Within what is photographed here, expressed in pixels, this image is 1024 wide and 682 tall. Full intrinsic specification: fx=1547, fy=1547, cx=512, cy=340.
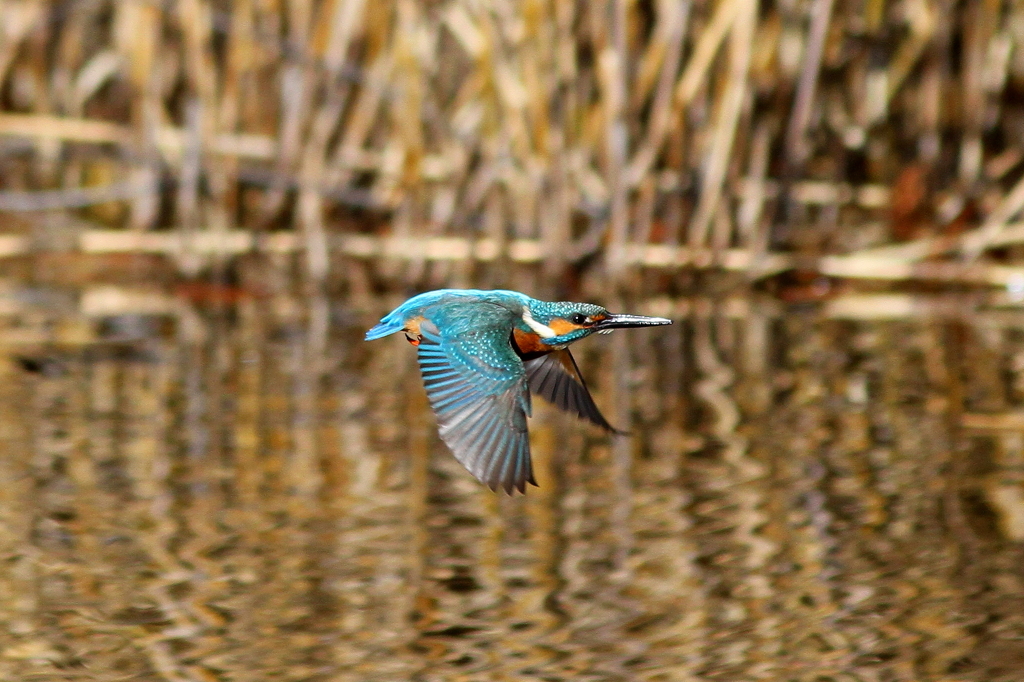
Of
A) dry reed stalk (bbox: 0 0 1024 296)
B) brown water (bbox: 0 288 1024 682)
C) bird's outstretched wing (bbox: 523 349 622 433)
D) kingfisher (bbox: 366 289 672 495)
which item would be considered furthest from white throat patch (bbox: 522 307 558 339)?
dry reed stalk (bbox: 0 0 1024 296)

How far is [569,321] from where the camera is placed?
2.96 meters

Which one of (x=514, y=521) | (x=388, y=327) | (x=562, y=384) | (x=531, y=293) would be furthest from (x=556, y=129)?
(x=388, y=327)

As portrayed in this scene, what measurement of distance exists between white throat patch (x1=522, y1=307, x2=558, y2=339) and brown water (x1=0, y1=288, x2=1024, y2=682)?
778 mm

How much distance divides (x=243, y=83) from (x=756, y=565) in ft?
16.0

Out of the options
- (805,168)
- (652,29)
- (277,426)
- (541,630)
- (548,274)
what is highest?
(652,29)

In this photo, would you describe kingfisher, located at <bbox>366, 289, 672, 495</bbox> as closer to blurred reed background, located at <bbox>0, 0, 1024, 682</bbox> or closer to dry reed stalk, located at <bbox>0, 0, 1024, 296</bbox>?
blurred reed background, located at <bbox>0, 0, 1024, 682</bbox>

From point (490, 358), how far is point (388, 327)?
0.32m

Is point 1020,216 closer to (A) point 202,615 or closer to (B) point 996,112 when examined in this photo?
(B) point 996,112

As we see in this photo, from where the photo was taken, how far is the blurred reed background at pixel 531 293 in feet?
11.8

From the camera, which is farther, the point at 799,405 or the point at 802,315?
the point at 802,315

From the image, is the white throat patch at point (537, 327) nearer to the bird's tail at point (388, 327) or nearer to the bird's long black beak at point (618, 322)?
the bird's long black beak at point (618, 322)

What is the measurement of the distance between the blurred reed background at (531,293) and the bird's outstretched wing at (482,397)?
75 centimetres

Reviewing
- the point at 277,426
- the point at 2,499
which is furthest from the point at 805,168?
the point at 2,499

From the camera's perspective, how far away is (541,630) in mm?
3531
